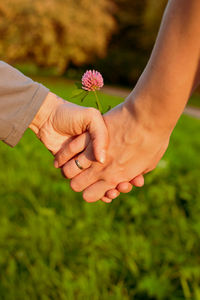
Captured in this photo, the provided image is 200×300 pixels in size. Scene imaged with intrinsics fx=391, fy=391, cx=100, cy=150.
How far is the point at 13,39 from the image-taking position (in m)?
14.7

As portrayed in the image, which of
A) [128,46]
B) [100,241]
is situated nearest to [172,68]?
[100,241]

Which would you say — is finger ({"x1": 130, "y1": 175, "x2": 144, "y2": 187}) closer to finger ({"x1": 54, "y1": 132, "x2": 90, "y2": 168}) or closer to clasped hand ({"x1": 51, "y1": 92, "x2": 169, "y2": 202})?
clasped hand ({"x1": 51, "y1": 92, "x2": 169, "y2": 202})

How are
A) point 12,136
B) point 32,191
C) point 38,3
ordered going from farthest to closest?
point 38,3 → point 32,191 → point 12,136

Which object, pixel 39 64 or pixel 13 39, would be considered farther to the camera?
pixel 39 64

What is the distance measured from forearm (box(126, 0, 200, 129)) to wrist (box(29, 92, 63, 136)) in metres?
0.36

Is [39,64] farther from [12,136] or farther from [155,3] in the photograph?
[12,136]

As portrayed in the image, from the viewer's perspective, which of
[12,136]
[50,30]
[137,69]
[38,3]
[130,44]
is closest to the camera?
[12,136]

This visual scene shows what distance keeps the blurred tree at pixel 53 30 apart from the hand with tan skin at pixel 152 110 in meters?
12.4

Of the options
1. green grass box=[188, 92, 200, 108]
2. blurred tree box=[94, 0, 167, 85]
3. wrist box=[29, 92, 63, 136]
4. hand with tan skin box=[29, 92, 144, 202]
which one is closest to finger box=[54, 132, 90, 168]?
hand with tan skin box=[29, 92, 144, 202]

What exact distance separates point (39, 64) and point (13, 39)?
5.55ft

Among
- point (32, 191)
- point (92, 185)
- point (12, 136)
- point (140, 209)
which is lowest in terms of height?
point (32, 191)

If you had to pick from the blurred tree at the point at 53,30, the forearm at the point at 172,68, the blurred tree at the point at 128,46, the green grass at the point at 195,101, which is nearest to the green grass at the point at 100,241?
the forearm at the point at 172,68

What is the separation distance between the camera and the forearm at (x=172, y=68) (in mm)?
1266

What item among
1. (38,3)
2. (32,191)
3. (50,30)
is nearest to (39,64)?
(50,30)
